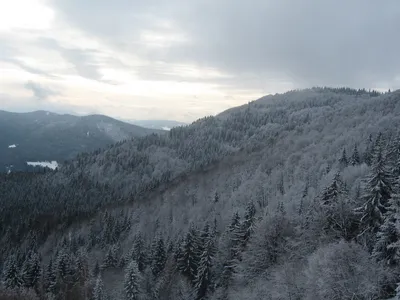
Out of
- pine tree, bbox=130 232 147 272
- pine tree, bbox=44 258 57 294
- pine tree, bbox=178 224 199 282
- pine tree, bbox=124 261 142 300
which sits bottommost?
pine tree, bbox=44 258 57 294

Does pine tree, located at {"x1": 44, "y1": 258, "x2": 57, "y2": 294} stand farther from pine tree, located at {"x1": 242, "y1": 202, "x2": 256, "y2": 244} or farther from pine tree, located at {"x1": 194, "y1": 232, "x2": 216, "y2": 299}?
pine tree, located at {"x1": 242, "y1": 202, "x2": 256, "y2": 244}

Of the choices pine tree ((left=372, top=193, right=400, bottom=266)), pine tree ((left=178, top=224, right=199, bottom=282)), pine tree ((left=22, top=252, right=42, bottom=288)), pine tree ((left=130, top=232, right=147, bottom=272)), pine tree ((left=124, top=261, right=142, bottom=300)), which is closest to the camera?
pine tree ((left=372, top=193, right=400, bottom=266))

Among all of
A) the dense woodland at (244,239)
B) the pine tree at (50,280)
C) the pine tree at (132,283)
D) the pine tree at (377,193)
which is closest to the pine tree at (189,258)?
→ the dense woodland at (244,239)

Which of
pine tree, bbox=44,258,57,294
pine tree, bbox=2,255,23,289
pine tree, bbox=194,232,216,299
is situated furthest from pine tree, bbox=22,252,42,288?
pine tree, bbox=194,232,216,299

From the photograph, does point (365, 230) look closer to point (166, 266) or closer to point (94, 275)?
point (166, 266)

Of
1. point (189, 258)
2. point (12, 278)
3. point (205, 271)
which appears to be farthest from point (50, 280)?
point (205, 271)

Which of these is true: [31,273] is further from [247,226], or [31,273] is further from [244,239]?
[247,226]
